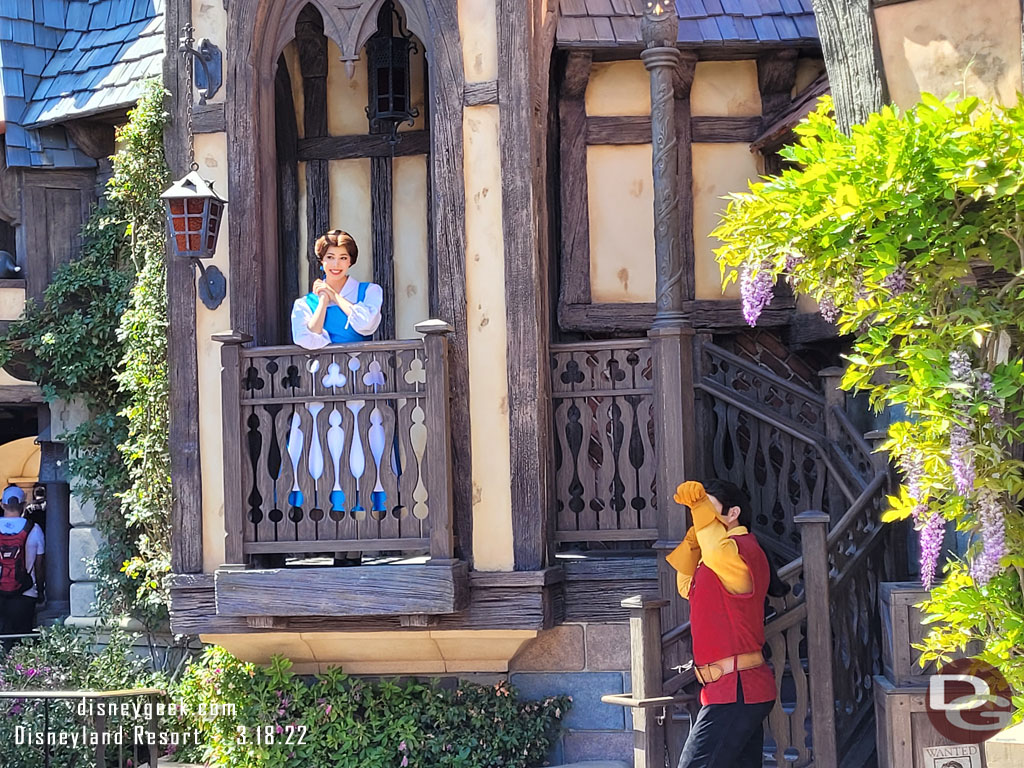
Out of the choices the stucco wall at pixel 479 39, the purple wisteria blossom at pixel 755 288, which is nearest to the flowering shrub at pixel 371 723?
the stucco wall at pixel 479 39

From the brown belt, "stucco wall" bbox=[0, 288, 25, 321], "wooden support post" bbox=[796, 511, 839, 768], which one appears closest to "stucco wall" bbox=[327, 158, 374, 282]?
"stucco wall" bbox=[0, 288, 25, 321]

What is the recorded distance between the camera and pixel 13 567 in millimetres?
11656

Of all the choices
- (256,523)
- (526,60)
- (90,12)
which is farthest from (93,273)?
(526,60)

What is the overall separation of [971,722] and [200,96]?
5.53m

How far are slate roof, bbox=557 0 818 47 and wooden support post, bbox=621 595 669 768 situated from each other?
14.7 feet

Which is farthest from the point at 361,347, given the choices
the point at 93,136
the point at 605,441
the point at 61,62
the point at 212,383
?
the point at 61,62

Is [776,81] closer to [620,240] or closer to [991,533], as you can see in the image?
[620,240]

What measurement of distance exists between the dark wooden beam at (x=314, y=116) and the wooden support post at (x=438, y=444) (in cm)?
209

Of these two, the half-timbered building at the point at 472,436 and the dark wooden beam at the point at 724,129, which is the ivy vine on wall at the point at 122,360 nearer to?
the half-timbered building at the point at 472,436

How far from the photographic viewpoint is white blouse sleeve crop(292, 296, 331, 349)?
7.52 meters

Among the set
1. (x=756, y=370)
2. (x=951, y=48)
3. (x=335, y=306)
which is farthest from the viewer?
(x=756, y=370)

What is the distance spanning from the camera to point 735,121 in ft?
32.2

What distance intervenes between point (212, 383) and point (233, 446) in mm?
645

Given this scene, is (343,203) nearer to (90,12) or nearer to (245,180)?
(245,180)
